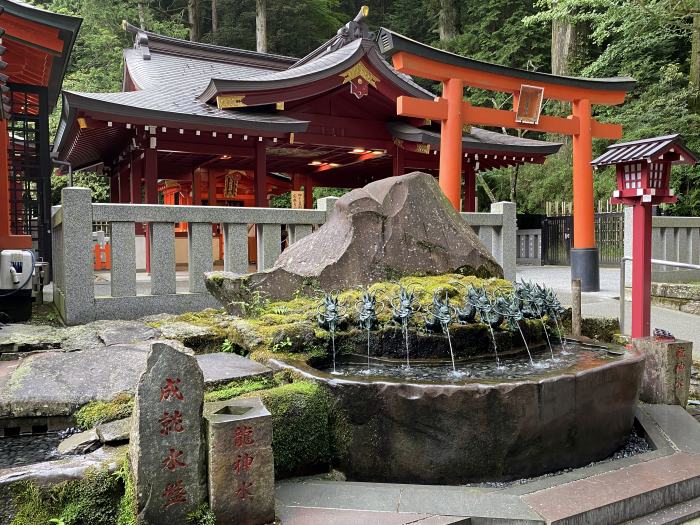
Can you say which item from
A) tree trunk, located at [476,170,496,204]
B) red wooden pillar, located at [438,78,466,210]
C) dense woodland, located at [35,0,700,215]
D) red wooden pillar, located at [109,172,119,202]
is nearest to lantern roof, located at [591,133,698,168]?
red wooden pillar, located at [438,78,466,210]

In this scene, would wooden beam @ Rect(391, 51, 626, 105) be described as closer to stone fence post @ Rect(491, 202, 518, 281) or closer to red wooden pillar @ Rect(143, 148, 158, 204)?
→ stone fence post @ Rect(491, 202, 518, 281)

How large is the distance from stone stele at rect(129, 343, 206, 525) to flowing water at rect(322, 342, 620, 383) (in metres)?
1.71

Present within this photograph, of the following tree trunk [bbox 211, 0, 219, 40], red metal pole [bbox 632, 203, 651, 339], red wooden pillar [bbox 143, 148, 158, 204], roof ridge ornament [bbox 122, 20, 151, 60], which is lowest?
red metal pole [bbox 632, 203, 651, 339]

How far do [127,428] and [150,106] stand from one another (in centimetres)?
962

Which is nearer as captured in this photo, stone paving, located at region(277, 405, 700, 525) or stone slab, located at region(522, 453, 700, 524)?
stone paving, located at region(277, 405, 700, 525)

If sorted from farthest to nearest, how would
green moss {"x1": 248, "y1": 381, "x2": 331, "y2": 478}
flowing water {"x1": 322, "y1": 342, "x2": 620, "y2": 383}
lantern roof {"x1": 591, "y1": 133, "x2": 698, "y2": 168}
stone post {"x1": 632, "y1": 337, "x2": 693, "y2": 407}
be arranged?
lantern roof {"x1": 591, "y1": 133, "x2": 698, "y2": 168} → stone post {"x1": 632, "y1": 337, "x2": 693, "y2": 407} → flowing water {"x1": 322, "y1": 342, "x2": 620, "y2": 383} → green moss {"x1": 248, "y1": 381, "x2": 331, "y2": 478}

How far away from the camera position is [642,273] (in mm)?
6168

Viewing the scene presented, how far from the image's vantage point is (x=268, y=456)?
2898mm

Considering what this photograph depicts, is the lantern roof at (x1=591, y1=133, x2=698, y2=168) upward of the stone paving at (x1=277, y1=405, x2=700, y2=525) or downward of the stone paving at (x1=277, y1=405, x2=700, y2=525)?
upward

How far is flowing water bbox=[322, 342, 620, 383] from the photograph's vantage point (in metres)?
4.45

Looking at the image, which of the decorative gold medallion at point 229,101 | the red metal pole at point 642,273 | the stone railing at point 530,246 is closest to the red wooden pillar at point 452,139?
the decorative gold medallion at point 229,101

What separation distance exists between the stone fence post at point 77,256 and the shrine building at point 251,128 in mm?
4890

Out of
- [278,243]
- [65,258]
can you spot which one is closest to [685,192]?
[278,243]

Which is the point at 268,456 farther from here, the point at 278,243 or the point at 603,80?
the point at 603,80
